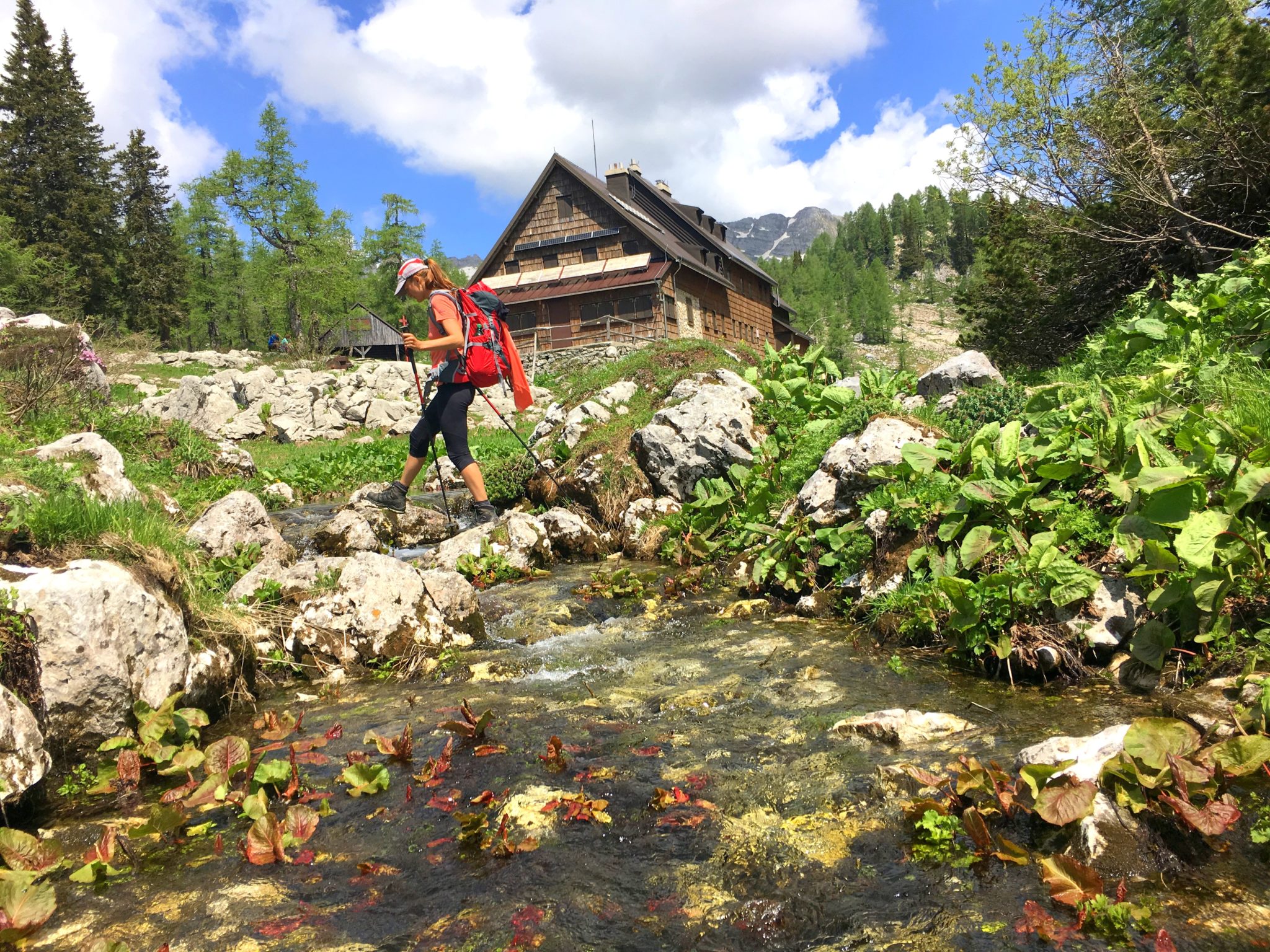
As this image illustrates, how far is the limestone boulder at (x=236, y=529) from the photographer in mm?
8055

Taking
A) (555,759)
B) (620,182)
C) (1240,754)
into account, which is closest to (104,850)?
(555,759)

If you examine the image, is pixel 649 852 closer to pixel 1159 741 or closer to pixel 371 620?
pixel 1159 741

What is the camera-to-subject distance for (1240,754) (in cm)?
305

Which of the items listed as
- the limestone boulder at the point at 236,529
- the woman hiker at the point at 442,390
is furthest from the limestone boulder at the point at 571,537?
the limestone boulder at the point at 236,529

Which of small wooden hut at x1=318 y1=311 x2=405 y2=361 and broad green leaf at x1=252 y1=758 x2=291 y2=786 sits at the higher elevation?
small wooden hut at x1=318 y1=311 x2=405 y2=361

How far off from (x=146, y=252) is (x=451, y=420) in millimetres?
56242

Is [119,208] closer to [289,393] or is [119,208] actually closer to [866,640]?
[289,393]

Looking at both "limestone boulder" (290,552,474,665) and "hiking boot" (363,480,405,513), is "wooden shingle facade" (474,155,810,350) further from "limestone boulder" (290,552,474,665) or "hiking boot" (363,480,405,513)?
"limestone boulder" (290,552,474,665)

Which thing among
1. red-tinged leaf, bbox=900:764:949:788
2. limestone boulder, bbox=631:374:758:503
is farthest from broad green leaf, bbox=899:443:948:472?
limestone boulder, bbox=631:374:758:503

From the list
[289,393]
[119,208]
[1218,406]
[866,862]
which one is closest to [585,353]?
[289,393]

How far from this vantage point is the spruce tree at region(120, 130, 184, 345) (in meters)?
52.7

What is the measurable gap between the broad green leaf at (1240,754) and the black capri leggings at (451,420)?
764cm

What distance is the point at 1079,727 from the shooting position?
4086mm

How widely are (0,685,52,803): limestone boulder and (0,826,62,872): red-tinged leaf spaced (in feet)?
1.21
